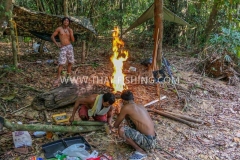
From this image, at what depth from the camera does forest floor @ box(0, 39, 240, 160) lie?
3109 mm

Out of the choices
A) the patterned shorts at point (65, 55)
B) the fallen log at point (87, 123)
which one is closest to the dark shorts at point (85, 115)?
the fallen log at point (87, 123)

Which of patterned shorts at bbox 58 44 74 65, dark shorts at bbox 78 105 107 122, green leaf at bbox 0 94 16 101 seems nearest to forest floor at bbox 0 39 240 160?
green leaf at bbox 0 94 16 101

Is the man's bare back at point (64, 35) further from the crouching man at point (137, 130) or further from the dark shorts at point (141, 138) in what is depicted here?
the dark shorts at point (141, 138)

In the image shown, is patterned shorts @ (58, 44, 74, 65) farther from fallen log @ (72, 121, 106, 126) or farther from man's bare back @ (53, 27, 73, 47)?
fallen log @ (72, 121, 106, 126)

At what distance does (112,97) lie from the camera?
3.05 meters

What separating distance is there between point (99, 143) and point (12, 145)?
3.55 ft

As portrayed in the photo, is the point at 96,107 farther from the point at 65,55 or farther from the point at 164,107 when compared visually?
the point at 65,55

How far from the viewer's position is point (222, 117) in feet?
14.0

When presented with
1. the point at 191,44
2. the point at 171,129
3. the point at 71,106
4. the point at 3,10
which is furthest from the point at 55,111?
the point at 191,44

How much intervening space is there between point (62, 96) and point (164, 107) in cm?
186

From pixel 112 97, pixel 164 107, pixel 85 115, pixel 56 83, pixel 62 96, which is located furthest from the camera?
pixel 56 83

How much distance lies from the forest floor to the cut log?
12 centimetres

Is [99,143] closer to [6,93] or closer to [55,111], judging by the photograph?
[55,111]

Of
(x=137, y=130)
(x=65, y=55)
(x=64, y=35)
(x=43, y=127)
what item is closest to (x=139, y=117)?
(x=137, y=130)
